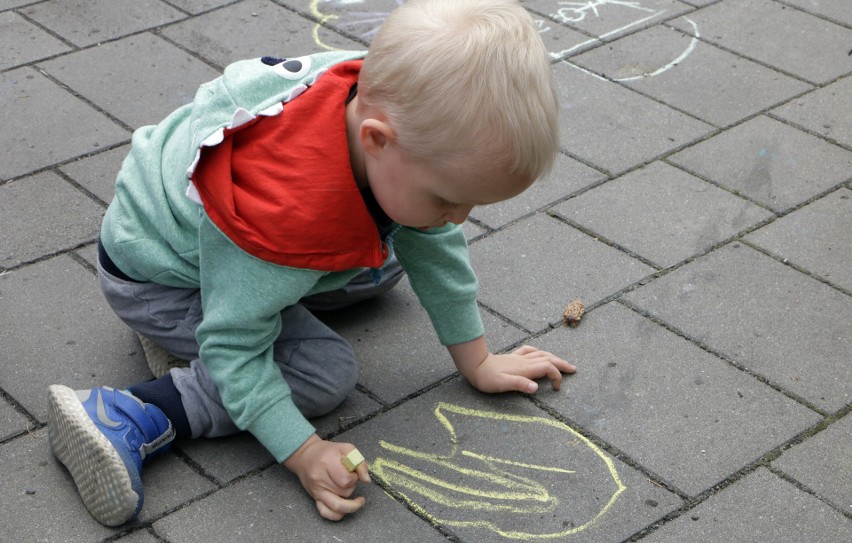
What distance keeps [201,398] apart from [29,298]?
2.23 ft

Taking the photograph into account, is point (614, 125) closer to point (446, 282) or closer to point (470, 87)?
point (446, 282)

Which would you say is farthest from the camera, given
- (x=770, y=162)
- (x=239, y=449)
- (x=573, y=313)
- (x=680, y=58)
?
(x=680, y=58)

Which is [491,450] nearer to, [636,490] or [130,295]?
[636,490]

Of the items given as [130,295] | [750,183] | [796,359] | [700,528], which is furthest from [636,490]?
[750,183]

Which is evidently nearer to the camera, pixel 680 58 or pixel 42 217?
pixel 42 217

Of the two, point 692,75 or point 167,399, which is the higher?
point 692,75

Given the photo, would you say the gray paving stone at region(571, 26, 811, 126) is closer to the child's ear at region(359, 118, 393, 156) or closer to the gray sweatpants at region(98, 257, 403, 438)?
the gray sweatpants at region(98, 257, 403, 438)

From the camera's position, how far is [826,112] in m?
3.77

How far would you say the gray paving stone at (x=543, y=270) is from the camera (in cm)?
288

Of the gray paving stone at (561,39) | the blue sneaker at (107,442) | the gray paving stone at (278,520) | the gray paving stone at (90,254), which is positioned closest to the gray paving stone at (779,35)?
the gray paving stone at (561,39)

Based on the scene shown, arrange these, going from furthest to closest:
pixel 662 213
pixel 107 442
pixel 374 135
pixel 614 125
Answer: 1. pixel 614 125
2. pixel 662 213
3. pixel 107 442
4. pixel 374 135

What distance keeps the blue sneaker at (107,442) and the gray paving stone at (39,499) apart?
0.03 metres

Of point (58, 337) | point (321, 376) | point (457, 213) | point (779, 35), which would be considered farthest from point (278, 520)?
point (779, 35)

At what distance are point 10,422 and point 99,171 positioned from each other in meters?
1.07
